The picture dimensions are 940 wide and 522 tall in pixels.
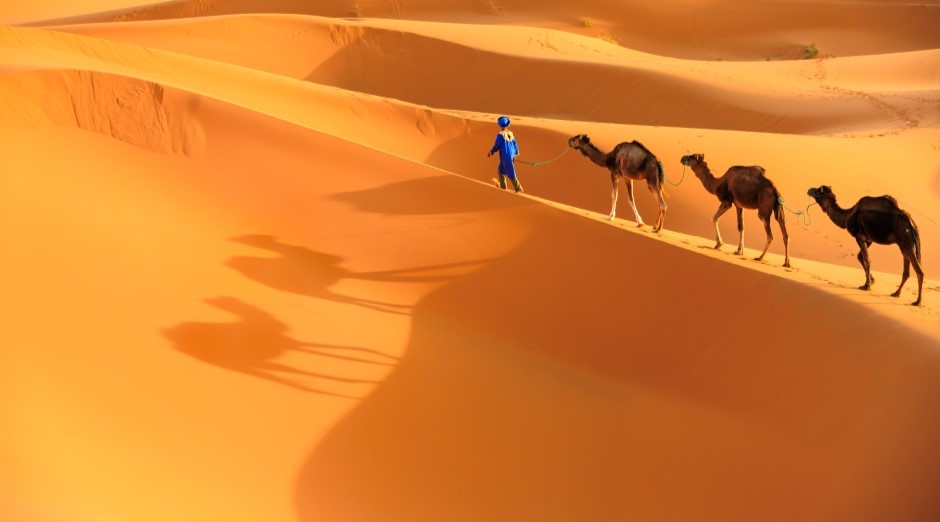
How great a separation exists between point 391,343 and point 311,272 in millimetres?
1447

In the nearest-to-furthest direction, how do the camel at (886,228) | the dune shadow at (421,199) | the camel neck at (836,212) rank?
the camel at (886,228)
the camel neck at (836,212)
the dune shadow at (421,199)

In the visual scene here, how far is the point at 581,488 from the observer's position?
7.36 m

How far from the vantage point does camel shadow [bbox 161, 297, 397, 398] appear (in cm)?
782

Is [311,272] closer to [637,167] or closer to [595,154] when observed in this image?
[637,167]

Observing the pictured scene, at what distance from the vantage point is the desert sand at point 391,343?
666 cm

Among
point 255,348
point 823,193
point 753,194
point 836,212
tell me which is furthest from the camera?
point 753,194

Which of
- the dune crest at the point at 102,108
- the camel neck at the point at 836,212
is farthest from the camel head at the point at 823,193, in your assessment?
the dune crest at the point at 102,108

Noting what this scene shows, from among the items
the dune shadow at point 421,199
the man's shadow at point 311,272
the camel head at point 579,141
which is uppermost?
the camel head at point 579,141

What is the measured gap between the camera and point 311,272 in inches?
382

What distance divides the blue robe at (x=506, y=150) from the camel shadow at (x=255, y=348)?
14.9 ft

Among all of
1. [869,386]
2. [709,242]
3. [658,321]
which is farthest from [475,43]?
[869,386]

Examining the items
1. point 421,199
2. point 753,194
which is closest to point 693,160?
point 753,194

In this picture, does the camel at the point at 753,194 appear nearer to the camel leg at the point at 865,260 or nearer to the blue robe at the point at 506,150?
the camel leg at the point at 865,260

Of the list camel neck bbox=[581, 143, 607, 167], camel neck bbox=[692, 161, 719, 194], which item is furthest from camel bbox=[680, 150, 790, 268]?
camel neck bbox=[581, 143, 607, 167]
